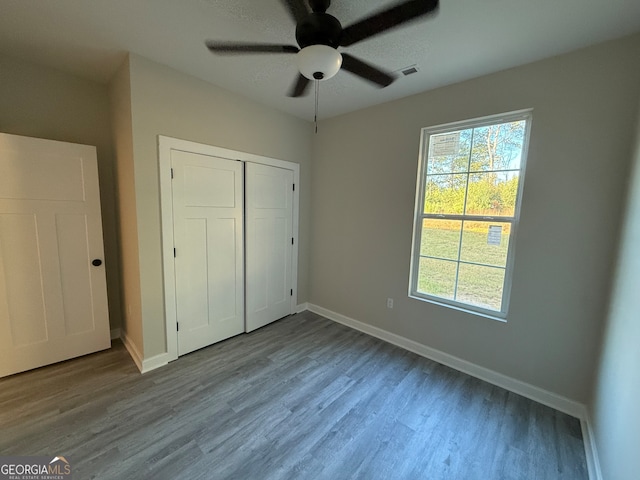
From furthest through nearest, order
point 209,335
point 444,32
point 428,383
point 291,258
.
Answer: point 291,258 < point 209,335 < point 428,383 < point 444,32

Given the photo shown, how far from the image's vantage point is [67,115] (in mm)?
2348

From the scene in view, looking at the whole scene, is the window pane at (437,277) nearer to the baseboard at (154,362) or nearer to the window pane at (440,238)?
the window pane at (440,238)

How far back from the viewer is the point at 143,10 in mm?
1525

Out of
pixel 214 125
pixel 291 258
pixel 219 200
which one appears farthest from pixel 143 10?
pixel 291 258

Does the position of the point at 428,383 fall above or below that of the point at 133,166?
below

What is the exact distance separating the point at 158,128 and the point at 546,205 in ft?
10.4

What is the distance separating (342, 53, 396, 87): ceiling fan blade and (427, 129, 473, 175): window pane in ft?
3.53

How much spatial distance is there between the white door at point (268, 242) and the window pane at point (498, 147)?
2047 mm

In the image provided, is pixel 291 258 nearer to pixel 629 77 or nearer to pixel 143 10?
pixel 143 10

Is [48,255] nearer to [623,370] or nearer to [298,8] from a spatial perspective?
[298,8]

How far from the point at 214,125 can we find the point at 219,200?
729 mm

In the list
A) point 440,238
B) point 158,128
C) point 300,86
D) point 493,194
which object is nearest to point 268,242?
point 158,128

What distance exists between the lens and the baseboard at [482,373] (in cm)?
190

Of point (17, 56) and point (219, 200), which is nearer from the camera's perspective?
point (17, 56)
